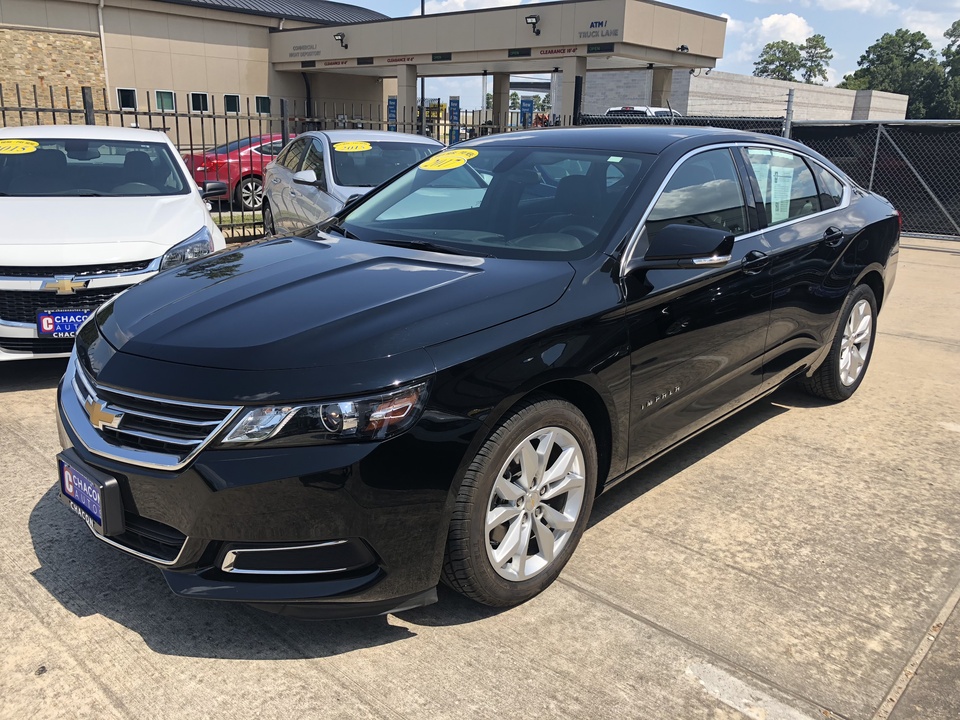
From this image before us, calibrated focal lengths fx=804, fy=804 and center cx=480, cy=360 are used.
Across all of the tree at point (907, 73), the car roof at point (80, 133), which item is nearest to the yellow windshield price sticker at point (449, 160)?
the car roof at point (80, 133)

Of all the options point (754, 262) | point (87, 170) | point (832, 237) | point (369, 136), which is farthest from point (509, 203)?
point (369, 136)

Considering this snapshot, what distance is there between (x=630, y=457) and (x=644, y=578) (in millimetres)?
491

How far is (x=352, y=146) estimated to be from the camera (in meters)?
8.80

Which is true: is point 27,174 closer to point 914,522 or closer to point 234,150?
point 914,522

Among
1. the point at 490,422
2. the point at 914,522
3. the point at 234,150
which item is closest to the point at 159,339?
the point at 490,422

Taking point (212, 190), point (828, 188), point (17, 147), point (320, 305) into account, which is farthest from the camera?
point (212, 190)

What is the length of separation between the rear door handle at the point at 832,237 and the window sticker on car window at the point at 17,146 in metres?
5.86

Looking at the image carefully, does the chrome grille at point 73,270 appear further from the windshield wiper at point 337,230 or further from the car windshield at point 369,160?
the car windshield at point 369,160

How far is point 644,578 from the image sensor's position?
3.16 meters

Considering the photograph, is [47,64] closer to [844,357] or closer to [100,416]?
[844,357]

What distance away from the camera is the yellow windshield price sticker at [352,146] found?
28.7ft

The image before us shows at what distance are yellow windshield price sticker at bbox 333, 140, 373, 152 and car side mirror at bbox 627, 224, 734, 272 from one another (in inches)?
241

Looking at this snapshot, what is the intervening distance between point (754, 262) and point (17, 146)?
5.68m

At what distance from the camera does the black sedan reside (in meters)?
2.40
